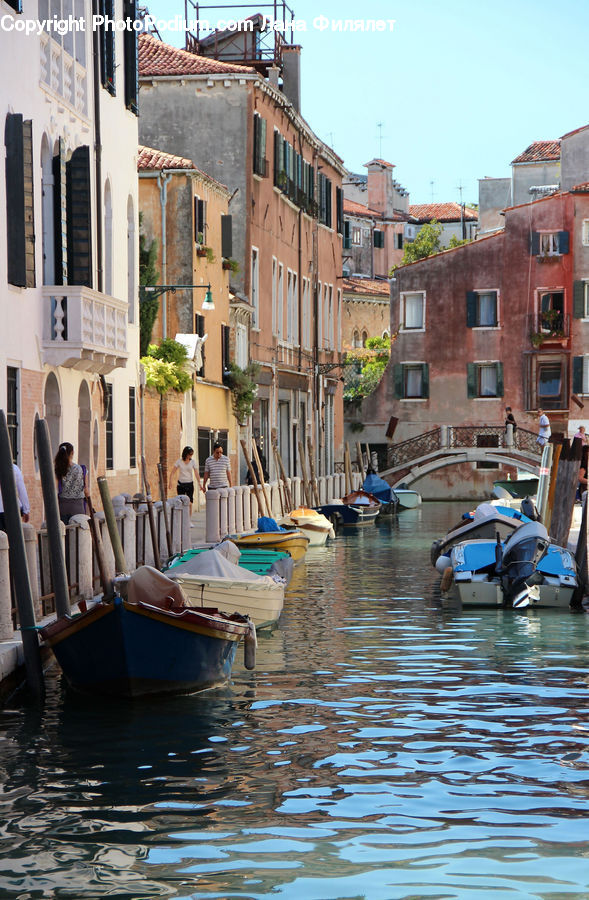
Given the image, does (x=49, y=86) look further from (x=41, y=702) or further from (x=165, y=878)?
(x=165, y=878)

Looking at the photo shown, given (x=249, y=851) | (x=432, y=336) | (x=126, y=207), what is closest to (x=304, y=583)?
(x=126, y=207)

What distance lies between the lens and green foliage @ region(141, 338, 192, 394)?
28125mm

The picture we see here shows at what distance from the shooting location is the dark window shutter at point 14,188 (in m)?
17.4

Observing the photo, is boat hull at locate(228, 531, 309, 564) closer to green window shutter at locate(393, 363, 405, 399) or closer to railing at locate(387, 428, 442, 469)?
railing at locate(387, 428, 442, 469)

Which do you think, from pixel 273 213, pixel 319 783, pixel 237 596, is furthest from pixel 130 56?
pixel 319 783

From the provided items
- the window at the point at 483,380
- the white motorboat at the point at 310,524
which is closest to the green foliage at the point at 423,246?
the window at the point at 483,380

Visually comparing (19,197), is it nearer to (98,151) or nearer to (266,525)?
(98,151)

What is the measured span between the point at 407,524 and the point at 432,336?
50.8ft

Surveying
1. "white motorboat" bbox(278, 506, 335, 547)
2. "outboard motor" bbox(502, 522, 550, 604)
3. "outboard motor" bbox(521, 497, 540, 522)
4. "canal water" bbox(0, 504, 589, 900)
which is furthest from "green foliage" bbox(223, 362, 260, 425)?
"canal water" bbox(0, 504, 589, 900)

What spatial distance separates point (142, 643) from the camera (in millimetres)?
11086

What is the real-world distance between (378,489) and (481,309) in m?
12.8

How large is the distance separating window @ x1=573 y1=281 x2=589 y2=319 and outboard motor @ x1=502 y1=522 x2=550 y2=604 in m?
31.5

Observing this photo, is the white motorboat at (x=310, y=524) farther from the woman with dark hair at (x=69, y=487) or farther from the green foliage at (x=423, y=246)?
the green foliage at (x=423, y=246)

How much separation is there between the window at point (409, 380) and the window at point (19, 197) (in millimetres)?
34613
